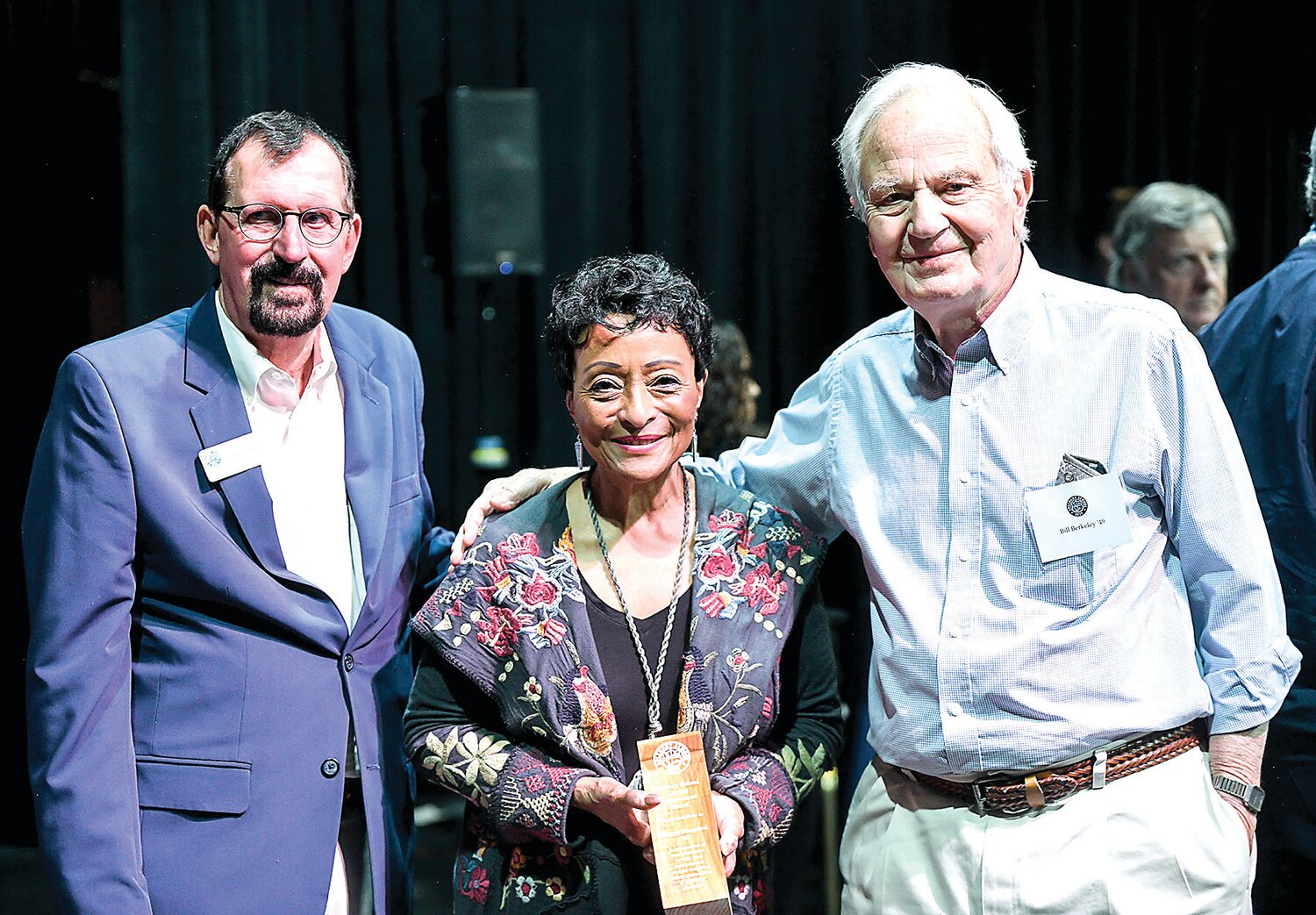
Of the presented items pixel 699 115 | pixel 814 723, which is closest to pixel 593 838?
pixel 814 723

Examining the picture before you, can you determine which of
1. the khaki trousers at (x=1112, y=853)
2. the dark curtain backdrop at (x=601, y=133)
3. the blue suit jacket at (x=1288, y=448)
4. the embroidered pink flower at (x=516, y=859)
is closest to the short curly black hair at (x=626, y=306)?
the embroidered pink flower at (x=516, y=859)

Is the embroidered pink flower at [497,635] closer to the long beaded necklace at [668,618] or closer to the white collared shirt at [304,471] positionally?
the long beaded necklace at [668,618]

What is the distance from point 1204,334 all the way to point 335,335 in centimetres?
183

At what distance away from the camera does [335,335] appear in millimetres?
2318

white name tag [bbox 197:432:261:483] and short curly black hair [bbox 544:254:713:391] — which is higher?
short curly black hair [bbox 544:254:713:391]

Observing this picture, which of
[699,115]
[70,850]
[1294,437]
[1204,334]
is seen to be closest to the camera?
[70,850]

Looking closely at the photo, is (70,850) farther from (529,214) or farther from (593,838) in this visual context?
(529,214)

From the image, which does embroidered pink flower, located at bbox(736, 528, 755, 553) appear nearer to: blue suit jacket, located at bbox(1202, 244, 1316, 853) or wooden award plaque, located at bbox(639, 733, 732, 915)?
wooden award plaque, located at bbox(639, 733, 732, 915)

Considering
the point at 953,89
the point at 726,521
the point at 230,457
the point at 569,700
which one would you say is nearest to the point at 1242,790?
the point at 726,521

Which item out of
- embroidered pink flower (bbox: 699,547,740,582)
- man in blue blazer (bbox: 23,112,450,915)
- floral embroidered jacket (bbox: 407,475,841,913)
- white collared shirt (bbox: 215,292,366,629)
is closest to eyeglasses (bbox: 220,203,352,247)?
man in blue blazer (bbox: 23,112,450,915)

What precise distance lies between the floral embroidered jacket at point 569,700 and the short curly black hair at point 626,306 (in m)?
0.26

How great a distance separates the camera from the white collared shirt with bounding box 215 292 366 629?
2.13m

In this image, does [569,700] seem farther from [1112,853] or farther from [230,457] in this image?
[1112,853]

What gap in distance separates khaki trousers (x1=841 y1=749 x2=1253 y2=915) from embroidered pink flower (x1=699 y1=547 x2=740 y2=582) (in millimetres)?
487
